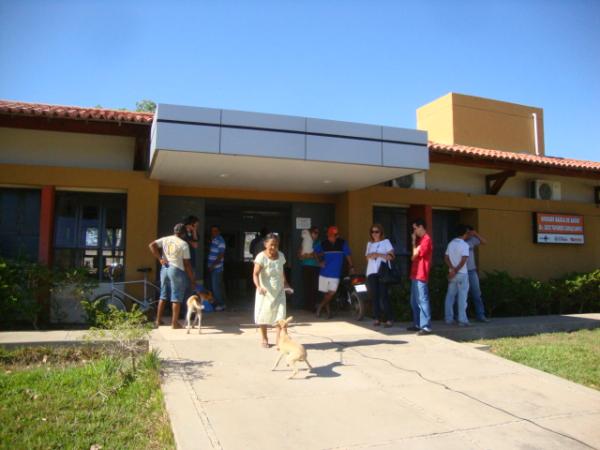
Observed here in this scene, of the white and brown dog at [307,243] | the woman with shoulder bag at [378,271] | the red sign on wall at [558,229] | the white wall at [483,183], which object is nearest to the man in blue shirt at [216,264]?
the white and brown dog at [307,243]

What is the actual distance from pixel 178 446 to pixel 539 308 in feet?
30.5

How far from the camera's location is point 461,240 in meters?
8.00

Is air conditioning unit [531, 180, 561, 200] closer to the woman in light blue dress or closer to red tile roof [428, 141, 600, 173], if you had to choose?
red tile roof [428, 141, 600, 173]

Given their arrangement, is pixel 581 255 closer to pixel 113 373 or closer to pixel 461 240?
pixel 461 240

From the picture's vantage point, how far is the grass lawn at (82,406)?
3.54 m

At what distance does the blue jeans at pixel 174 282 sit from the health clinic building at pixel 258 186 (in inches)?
57.6

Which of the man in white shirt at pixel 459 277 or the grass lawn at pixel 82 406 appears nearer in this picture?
the grass lawn at pixel 82 406

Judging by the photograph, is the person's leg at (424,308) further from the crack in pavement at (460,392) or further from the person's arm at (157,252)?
the person's arm at (157,252)

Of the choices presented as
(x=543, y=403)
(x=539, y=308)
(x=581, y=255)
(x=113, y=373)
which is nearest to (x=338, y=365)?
(x=543, y=403)

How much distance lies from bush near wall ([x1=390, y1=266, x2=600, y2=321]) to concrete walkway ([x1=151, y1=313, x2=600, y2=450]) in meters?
2.26

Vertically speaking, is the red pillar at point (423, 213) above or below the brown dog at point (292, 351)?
above

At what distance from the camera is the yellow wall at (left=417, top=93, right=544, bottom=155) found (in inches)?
587

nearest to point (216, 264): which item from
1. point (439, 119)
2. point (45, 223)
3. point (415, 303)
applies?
point (45, 223)

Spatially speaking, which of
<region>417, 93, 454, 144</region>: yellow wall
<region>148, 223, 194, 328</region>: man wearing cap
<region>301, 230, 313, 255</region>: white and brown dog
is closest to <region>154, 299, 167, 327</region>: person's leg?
<region>148, 223, 194, 328</region>: man wearing cap
